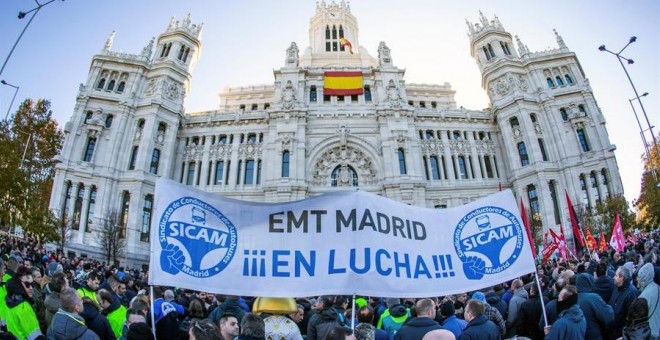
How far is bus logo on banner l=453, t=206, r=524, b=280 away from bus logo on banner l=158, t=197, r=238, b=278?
343 cm

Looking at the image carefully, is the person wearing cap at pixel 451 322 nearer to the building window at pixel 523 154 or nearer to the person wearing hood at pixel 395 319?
the person wearing hood at pixel 395 319

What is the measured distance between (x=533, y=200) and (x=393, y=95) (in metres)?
17.6

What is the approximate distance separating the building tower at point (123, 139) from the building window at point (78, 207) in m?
0.08

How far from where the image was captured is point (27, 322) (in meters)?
5.31

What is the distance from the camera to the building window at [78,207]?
34000mm

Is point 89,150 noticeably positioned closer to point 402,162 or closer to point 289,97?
point 289,97

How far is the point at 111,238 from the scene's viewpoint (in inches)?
1172

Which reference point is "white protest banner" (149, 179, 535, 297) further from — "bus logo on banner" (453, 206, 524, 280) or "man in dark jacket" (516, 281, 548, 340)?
"man in dark jacket" (516, 281, 548, 340)

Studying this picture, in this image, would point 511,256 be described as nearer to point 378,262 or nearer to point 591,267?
point 378,262

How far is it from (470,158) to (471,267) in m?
38.0

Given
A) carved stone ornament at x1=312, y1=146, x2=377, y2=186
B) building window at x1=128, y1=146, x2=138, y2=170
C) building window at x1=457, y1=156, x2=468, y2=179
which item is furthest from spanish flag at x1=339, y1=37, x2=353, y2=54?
building window at x1=128, y1=146, x2=138, y2=170

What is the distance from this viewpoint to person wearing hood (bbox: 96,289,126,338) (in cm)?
586

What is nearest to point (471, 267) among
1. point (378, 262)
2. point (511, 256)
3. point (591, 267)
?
point (511, 256)

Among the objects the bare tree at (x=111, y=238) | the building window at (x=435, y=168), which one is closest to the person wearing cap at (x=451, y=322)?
the bare tree at (x=111, y=238)
